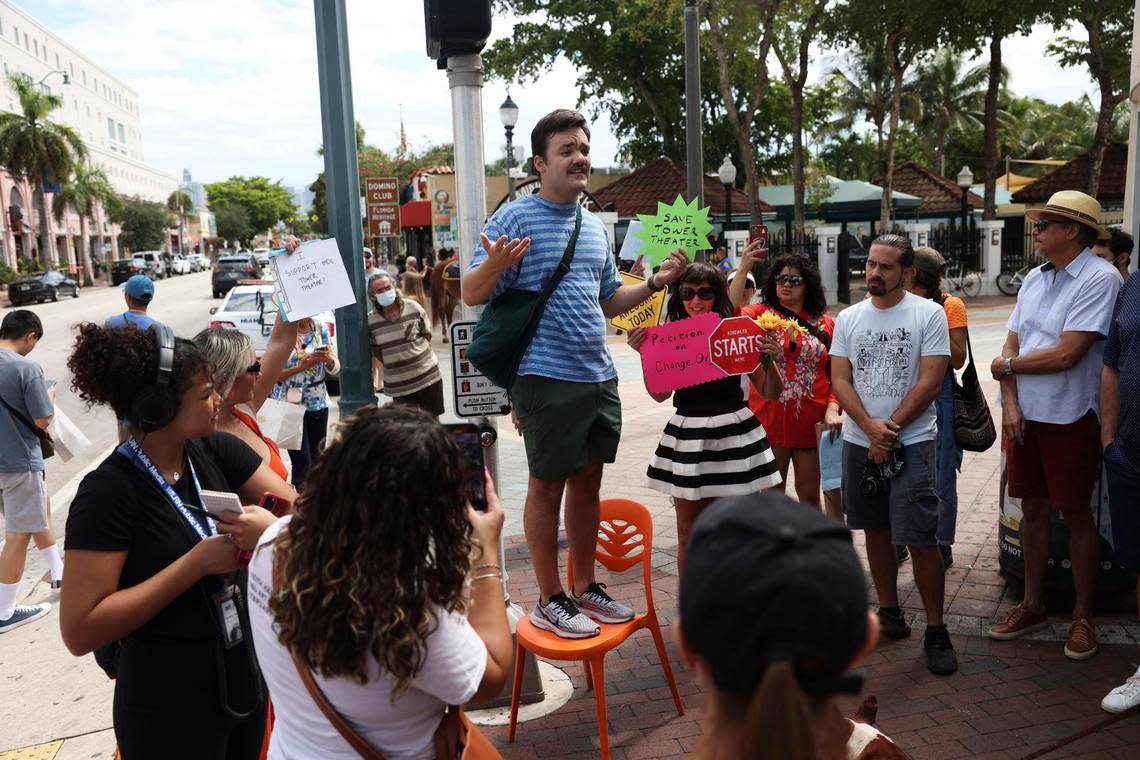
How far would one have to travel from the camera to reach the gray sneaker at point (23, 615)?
17.9ft

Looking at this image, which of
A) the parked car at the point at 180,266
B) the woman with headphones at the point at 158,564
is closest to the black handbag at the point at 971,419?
the woman with headphones at the point at 158,564

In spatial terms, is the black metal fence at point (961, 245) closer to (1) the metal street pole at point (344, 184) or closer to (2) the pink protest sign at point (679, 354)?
(2) the pink protest sign at point (679, 354)

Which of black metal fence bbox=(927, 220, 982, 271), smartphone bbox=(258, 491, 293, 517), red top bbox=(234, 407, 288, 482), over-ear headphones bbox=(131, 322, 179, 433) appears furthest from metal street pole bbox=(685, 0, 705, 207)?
black metal fence bbox=(927, 220, 982, 271)

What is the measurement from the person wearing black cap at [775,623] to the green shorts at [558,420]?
2.24 m

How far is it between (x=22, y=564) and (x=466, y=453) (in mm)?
4727

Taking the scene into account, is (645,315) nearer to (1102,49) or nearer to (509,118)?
(509,118)

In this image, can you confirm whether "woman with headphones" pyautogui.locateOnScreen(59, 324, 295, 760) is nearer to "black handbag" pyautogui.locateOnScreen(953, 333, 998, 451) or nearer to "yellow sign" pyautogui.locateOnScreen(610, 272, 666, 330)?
"yellow sign" pyautogui.locateOnScreen(610, 272, 666, 330)

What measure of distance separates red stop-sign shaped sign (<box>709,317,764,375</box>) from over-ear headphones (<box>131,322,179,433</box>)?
7.59 ft

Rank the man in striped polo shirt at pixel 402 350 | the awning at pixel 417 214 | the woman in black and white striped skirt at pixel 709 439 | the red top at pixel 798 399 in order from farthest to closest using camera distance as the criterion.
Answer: the awning at pixel 417 214
the man in striped polo shirt at pixel 402 350
the red top at pixel 798 399
the woman in black and white striped skirt at pixel 709 439

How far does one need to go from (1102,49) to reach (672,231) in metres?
26.1

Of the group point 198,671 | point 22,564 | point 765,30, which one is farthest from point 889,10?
point 198,671

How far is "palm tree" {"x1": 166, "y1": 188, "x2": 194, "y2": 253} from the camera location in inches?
3967

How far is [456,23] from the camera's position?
147 inches

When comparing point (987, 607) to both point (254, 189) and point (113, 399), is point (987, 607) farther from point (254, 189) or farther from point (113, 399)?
point (254, 189)
